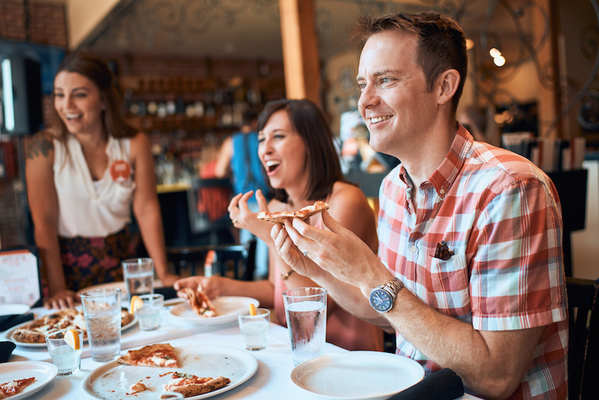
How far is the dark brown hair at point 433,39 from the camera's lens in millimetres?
1239

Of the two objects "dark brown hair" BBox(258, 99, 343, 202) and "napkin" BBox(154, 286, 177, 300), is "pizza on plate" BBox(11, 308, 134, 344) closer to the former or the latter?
"napkin" BBox(154, 286, 177, 300)

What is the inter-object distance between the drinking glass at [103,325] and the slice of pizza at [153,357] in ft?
0.26

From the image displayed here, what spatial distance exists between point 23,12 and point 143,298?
7.39m

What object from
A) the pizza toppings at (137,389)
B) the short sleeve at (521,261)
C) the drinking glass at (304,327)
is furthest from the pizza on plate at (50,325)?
the short sleeve at (521,261)

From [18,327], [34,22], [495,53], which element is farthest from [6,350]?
[34,22]

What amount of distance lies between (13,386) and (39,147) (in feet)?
5.15

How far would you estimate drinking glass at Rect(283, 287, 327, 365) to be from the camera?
1.21 metres

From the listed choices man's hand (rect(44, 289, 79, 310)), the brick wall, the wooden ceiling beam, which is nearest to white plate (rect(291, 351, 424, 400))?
man's hand (rect(44, 289, 79, 310))

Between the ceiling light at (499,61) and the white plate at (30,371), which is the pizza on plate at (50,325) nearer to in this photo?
the white plate at (30,371)

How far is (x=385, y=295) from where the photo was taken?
3.68ft

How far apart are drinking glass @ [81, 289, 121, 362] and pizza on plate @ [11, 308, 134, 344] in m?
0.16

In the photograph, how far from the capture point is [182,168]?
8867 millimetres

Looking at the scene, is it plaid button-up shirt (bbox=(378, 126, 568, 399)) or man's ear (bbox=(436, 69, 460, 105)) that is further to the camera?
man's ear (bbox=(436, 69, 460, 105))

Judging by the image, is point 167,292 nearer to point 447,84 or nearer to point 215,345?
point 215,345
